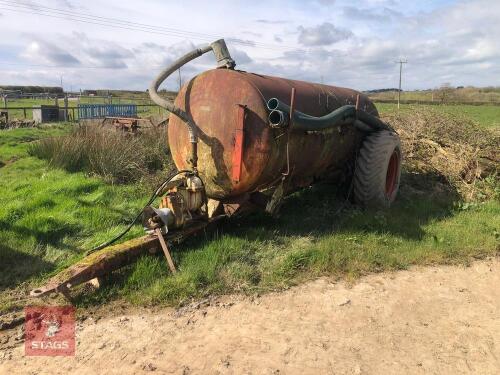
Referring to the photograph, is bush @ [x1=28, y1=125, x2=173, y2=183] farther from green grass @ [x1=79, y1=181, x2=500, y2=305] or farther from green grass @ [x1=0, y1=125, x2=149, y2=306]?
green grass @ [x1=79, y1=181, x2=500, y2=305]

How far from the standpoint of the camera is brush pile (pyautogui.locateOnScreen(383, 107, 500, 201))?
791cm

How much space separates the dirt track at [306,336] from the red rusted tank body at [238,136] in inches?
51.8

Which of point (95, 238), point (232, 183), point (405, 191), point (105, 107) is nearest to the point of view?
point (232, 183)

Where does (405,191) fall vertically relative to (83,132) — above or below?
below

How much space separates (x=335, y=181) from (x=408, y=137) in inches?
110

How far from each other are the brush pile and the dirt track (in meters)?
3.88

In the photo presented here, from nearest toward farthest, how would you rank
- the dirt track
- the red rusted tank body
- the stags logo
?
1. the dirt track
2. the stags logo
3. the red rusted tank body

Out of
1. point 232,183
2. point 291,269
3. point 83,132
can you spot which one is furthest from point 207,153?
point 83,132

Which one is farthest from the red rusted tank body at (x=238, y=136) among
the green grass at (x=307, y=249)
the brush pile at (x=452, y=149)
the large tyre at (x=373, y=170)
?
the brush pile at (x=452, y=149)

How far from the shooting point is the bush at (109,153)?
26.2ft

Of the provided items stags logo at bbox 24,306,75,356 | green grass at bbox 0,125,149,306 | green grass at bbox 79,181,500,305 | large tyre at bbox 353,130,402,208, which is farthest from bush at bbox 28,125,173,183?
stags logo at bbox 24,306,75,356

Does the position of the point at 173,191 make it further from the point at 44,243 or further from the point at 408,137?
the point at 408,137

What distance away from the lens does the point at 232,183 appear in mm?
4922

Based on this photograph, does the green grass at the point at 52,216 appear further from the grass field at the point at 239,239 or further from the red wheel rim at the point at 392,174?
the red wheel rim at the point at 392,174
